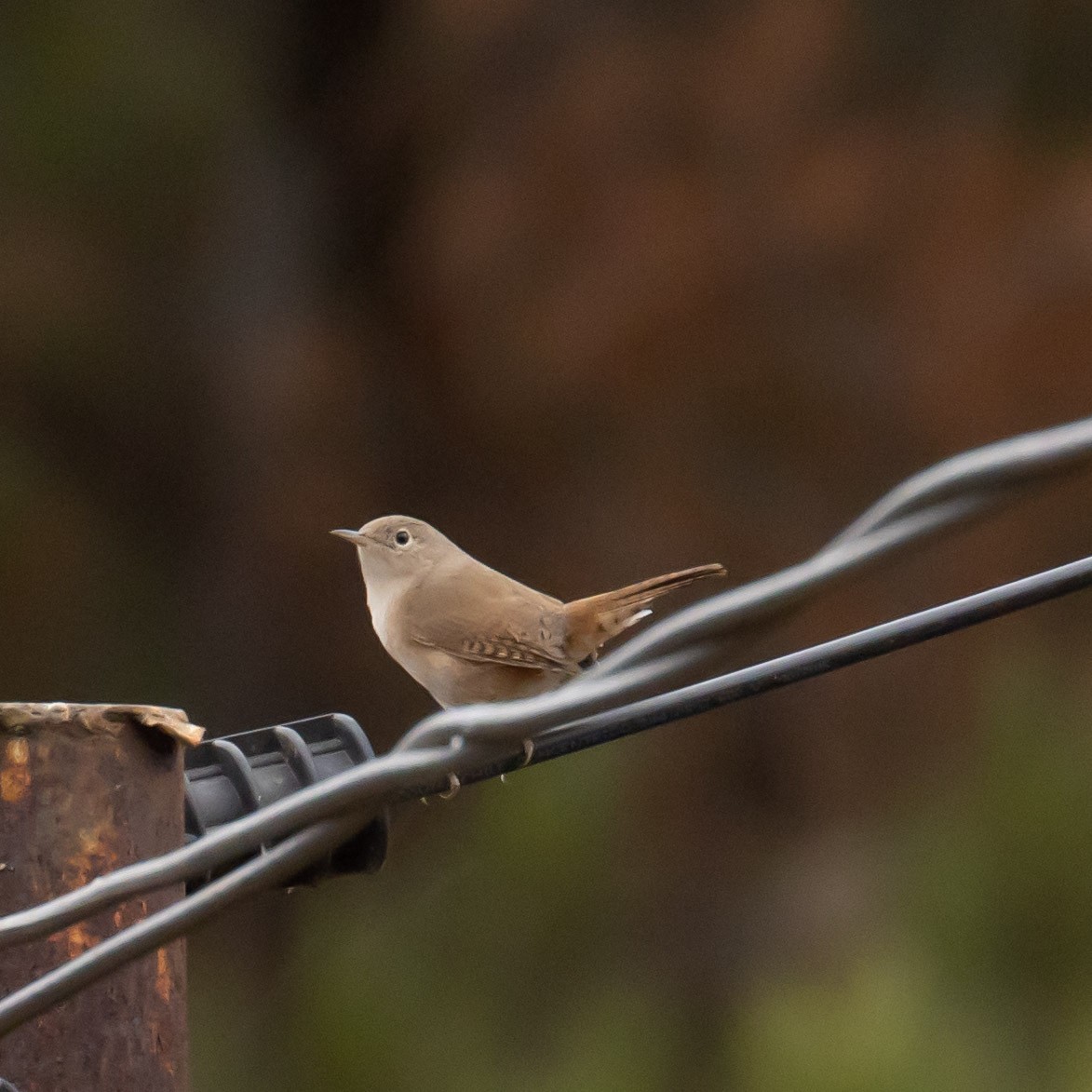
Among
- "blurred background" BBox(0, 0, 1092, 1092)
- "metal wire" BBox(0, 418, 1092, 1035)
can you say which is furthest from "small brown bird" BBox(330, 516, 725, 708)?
"blurred background" BBox(0, 0, 1092, 1092)

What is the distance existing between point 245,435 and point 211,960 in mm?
2419

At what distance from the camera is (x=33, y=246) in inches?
298

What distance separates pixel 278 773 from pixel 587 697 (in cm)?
93

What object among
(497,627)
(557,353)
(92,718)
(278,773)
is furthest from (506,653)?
(557,353)

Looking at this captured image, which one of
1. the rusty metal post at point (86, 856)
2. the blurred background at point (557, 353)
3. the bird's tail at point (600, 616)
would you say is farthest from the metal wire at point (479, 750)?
the blurred background at point (557, 353)

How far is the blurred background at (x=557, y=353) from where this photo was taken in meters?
6.99

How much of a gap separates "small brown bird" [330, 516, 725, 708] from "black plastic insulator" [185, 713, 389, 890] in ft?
3.75

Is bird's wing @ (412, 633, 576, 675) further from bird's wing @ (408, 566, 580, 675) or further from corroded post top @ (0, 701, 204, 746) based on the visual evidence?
corroded post top @ (0, 701, 204, 746)

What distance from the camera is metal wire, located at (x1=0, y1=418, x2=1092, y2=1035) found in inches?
41.0

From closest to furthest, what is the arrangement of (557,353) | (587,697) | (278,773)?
(587,697) < (278,773) < (557,353)

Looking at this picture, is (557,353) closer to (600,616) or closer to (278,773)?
(600,616)

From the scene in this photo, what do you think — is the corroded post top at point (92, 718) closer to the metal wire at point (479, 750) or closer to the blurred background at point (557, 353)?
the metal wire at point (479, 750)

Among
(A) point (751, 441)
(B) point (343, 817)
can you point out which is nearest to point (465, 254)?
(A) point (751, 441)

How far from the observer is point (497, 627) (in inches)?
138
